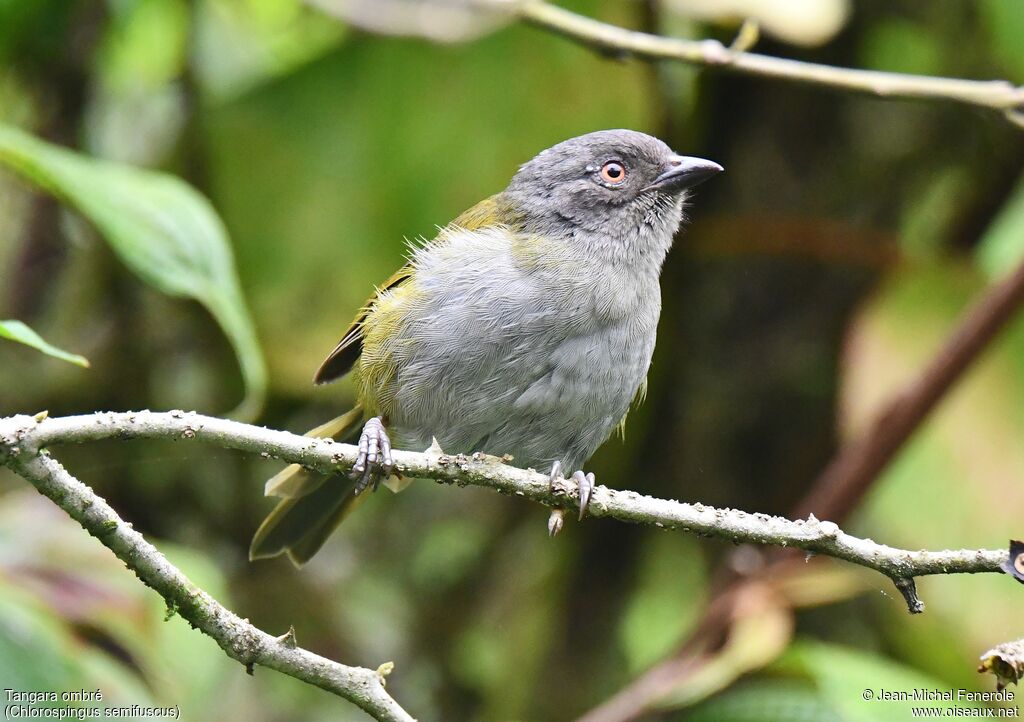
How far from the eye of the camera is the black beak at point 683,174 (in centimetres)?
383

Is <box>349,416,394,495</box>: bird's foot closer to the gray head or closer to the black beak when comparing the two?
the gray head

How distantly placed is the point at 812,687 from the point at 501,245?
1700 millimetres

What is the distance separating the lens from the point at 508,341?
321cm

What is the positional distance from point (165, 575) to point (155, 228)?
4.53 feet

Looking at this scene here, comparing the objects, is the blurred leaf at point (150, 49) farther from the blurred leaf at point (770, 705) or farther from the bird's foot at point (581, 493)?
the blurred leaf at point (770, 705)

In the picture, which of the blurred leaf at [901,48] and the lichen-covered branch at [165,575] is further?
the blurred leaf at [901,48]

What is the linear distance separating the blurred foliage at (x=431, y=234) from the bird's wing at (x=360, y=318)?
20.2 inches

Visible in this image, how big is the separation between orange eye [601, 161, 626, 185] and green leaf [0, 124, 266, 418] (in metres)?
1.40

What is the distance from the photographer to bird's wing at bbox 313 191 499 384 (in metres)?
3.70

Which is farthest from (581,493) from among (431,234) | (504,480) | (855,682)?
(431,234)

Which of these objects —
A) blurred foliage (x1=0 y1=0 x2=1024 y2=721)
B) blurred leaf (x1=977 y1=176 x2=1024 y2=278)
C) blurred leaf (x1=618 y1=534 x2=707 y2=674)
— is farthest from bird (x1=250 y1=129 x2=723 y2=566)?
blurred leaf (x1=977 y1=176 x2=1024 y2=278)

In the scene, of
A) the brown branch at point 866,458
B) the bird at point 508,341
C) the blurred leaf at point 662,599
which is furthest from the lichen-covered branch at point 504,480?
the blurred leaf at point 662,599

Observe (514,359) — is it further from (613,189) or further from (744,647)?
(744,647)

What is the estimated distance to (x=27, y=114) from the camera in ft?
15.5
